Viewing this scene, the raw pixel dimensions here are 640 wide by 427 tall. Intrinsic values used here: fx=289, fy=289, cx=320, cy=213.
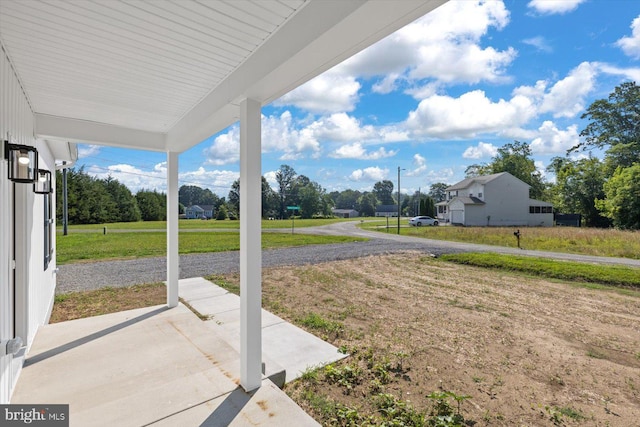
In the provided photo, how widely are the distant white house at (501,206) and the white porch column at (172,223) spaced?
82.9ft

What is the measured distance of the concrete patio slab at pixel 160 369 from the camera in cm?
200

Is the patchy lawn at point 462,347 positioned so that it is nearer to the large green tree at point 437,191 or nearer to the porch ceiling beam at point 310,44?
the porch ceiling beam at point 310,44

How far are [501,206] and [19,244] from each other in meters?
29.5

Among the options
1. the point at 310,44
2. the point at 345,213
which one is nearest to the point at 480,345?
the point at 310,44

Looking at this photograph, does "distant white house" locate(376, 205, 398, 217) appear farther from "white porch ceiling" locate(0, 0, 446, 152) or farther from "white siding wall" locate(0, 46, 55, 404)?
"white porch ceiling" locate(0, 0, 446, 152)

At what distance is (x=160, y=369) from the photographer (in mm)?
2551

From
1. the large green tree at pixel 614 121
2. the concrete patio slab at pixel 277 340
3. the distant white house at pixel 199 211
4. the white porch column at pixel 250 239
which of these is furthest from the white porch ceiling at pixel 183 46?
the distant white house at pixel 199 211

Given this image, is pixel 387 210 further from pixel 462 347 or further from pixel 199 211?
pixel 462 347

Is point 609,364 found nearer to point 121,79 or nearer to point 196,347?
point 196,347

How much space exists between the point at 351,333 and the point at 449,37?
13.3 feet

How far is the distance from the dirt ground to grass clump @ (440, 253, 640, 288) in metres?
0.79

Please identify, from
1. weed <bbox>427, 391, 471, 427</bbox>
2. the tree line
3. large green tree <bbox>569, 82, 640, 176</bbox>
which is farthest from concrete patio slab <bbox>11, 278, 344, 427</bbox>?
large green tree <bbox>569, 82, 640, 176</bbox>

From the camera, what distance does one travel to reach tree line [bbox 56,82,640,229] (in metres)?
17.1

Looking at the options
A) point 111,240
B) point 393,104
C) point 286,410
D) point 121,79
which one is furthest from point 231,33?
point 393,104
